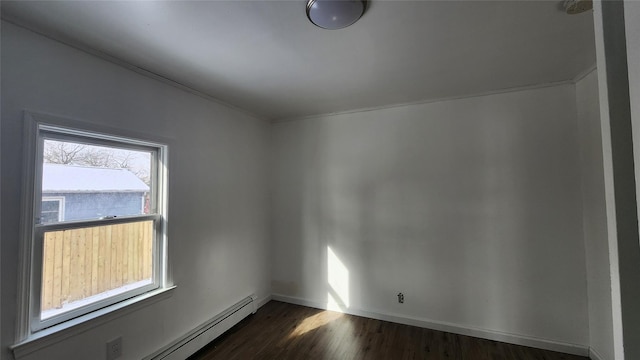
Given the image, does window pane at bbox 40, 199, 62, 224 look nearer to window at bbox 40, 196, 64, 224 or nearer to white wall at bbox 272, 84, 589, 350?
window at bbox 40, 196, 64, 224

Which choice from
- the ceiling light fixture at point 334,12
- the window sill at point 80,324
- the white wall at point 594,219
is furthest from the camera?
the white wall at point 594,219

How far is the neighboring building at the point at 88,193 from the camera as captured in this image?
155 cm

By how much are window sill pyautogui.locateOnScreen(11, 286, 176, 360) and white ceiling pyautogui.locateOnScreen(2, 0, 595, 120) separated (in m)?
1.81

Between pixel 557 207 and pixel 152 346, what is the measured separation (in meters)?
3.79

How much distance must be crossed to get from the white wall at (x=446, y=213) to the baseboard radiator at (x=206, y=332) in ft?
2.00

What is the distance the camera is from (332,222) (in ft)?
10.5

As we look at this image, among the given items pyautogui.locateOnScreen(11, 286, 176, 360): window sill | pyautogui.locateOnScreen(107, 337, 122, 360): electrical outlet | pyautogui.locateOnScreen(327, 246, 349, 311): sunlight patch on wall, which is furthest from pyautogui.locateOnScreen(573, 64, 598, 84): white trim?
pyautogui.locateOnScreen(107, 337, 122, 360): electrical outlet

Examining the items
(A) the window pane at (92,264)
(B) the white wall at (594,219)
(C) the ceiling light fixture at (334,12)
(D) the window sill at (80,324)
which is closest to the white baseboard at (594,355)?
(B) the white wall at (594,219)

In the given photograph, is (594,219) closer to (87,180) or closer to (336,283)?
(336,283)

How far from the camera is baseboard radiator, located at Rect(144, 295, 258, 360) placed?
2062 mm

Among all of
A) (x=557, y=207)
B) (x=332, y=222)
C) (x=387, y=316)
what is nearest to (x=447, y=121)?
(x=557, y=207)

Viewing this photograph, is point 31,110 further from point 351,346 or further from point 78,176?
point 351,346

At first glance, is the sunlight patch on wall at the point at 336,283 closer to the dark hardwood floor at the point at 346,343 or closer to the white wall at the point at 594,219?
the dark hardwood floor at the point at 346,343

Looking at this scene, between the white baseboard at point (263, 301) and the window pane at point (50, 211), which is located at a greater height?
the window pane at point (50, 211)
